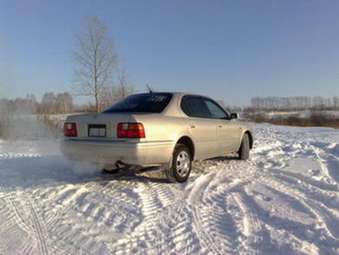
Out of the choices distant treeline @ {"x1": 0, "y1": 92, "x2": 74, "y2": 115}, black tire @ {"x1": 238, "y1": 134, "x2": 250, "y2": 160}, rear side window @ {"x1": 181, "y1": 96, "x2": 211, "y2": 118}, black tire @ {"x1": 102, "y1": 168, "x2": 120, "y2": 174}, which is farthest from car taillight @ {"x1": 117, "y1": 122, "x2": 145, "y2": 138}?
distant treeline @ {"x1": 0, "y1": 92, "x2": 74, "y2": 115}

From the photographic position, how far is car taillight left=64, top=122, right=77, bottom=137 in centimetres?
528

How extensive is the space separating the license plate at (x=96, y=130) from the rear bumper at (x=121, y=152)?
0.13 m

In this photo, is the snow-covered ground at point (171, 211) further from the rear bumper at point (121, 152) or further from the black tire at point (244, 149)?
the black tire at point (244, 149)

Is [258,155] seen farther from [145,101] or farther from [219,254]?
[219,254]

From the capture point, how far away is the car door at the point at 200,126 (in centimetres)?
568

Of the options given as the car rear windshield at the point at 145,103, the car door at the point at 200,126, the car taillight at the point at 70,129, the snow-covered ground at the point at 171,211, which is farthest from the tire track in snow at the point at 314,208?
the car taillight at the point at 70,129

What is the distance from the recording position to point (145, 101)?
5660 mm

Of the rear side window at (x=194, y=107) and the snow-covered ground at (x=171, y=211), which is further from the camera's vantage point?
the rear side window at (x=194, y=107)

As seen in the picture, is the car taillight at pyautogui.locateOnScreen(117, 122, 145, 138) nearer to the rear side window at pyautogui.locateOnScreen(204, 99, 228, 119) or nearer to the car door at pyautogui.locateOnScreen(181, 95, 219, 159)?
the car door at pyautogui.locateOnScreen(181, 95, 219, 159)

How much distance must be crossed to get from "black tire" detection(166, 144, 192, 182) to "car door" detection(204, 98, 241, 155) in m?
1.21

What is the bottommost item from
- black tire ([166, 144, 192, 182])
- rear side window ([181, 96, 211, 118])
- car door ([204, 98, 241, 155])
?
black tire ([166, 144, 192, 182])

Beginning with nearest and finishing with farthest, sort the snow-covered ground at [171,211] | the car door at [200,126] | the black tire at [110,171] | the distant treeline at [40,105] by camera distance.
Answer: the snow-covered ground at [171,211] → the car door at [200,126] → the black tire at [110,171] → the distant treeline at [40,105]

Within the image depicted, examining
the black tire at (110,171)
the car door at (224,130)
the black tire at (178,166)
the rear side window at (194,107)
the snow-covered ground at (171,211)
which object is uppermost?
the rear side window at (194,107)

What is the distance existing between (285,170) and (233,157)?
6.34 feet
